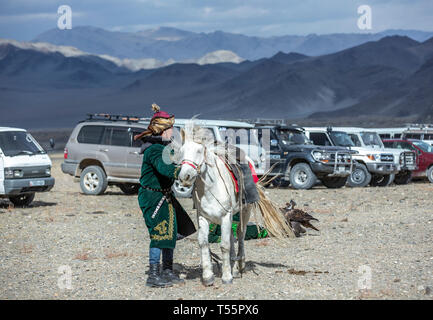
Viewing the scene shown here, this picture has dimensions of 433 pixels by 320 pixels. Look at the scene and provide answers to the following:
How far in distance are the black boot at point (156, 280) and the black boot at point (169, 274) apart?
52 millimetres

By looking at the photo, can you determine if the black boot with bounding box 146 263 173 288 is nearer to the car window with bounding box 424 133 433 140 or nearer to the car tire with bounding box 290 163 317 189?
the car tire with bounding box 290 163 317 189

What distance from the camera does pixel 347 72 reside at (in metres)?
119

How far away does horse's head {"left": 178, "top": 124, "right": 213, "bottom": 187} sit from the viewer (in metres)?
6.99

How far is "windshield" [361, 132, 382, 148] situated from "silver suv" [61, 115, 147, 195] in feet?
27.2

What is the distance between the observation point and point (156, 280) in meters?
7.82

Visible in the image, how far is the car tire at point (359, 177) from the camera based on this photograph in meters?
21.1

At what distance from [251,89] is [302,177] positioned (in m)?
90.9

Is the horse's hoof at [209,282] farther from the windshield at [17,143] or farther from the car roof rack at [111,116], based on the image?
the car roof rack at [111,116]

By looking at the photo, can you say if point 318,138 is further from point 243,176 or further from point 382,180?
point 243,176

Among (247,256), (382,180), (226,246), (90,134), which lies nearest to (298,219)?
(247,256)

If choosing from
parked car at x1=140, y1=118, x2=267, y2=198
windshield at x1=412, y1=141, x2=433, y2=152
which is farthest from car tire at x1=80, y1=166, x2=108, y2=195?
windshield at x1=412, y1=141, x2=433, y2=152

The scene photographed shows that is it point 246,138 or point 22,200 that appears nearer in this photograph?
point 22,200
